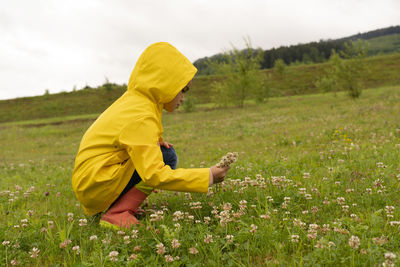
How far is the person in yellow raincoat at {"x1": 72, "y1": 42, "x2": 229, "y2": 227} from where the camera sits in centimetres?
332

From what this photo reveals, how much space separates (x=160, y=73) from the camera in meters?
3.85

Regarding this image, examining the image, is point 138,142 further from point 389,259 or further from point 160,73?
point 389,259

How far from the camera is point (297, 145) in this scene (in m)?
8.86

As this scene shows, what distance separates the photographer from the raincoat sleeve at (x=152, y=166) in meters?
3.26

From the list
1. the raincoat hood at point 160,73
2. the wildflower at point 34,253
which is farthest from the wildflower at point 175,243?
the raincoat hood at point 160,73

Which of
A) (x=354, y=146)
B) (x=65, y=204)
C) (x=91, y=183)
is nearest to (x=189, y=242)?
(x=91, y=183)

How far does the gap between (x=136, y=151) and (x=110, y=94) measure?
63728 millimetres

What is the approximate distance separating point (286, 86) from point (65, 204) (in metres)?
63.0

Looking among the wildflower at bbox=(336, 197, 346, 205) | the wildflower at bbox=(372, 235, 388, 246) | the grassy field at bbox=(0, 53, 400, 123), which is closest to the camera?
the wildflower at bbox=(372, 235, 388, 246)

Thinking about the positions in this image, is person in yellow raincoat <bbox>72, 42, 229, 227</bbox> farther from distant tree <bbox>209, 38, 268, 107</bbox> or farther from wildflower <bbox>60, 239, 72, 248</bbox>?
distant tree <bbox>209, 38, 268, 107</bbox>

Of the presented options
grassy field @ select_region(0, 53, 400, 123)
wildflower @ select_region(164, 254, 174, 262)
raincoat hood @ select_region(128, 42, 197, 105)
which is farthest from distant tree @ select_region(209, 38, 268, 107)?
wildflower @ select_region(164, 254, 174, 262)

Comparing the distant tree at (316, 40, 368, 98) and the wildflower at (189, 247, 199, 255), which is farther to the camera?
the distant tree at (316, 40, 368, 98)

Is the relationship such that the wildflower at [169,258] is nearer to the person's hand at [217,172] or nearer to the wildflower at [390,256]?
the person's hand at [217,172]

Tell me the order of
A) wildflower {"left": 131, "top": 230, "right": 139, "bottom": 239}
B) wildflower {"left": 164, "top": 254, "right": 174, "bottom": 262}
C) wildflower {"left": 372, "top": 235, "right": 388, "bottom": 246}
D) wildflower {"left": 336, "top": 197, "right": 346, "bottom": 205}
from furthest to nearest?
wildflower {"left": 336, "top": 197, "right": 346, "bottom": 205}
wildflower {"left": 131, "top": 230, "right": 139, "bottom": 239}
wildflower {"left": 164, "top": 254, "right": 174, "bottom": 262}
wildflower {"left": 372, "top": 235, "right": 388, "bottom": 246}
